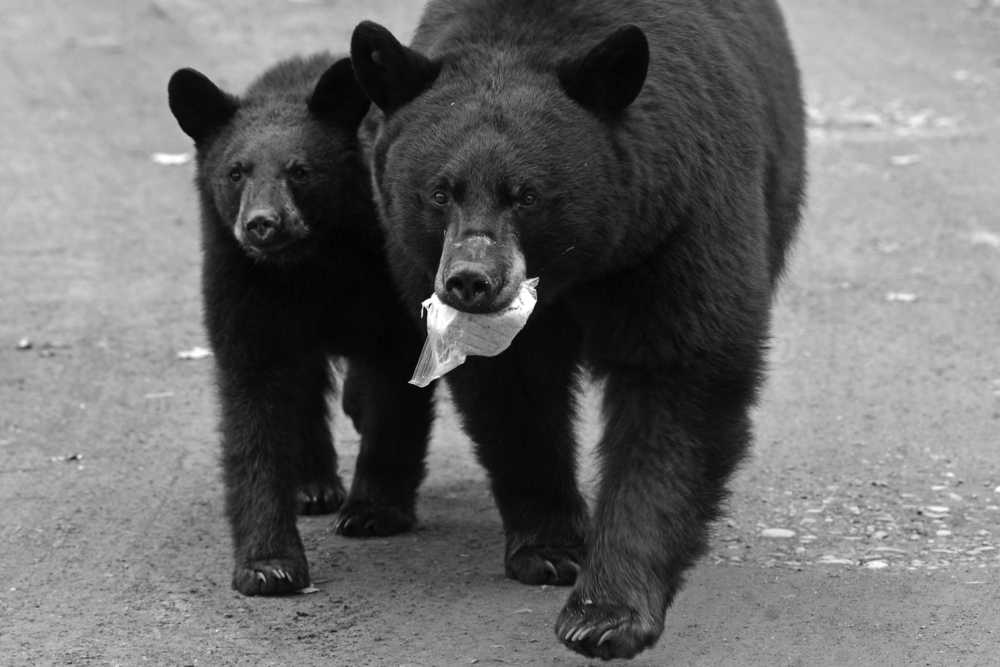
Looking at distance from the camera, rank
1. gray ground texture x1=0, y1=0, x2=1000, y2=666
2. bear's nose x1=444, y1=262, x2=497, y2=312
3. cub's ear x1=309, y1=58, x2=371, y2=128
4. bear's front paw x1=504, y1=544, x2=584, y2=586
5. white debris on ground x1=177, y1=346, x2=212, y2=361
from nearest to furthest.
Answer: bear's nose x1=444, y1=262, x2=497, y2=312, gray ground texture x1=0, y1=0, x2=1000, y2=666, bear's front paw x1=504, y1=544, x2=584, y2=586, cub's ear x1=309, y1=58, x2=371, y2=128, white debris on ground x1=177, y1=346, x2=212, y2=361

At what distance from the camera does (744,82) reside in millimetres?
5406

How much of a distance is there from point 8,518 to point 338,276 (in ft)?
4.95

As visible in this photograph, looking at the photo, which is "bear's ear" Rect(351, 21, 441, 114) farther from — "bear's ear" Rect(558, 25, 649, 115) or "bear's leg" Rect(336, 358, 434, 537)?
"bear's leg" Rect(336, 358, 434, 537)

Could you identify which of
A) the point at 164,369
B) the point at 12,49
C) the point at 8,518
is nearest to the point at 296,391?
the point at 8,518

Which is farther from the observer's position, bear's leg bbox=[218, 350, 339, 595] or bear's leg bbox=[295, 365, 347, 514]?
bear's leg bbox=[295, 365, 347, 514]

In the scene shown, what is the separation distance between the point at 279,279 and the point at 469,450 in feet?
5.62

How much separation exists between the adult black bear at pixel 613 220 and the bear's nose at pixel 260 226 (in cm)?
48

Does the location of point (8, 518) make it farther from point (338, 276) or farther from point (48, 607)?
point (338, 276)

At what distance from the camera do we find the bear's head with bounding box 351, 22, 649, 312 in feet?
15.0

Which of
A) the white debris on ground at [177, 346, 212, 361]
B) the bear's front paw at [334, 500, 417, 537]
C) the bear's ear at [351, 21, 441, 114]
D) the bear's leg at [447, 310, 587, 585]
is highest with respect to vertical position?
the bear's ear at [351, 21, 441, 114]

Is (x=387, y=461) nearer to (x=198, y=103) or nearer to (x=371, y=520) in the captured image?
(x=371, y=520)

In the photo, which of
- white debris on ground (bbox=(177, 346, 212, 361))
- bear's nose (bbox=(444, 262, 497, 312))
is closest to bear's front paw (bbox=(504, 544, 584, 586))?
bear's nose (bbox=(444, 262, 497, 312))

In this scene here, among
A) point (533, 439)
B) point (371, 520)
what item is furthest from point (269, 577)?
point (533, 439)

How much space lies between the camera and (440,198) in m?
4.66
